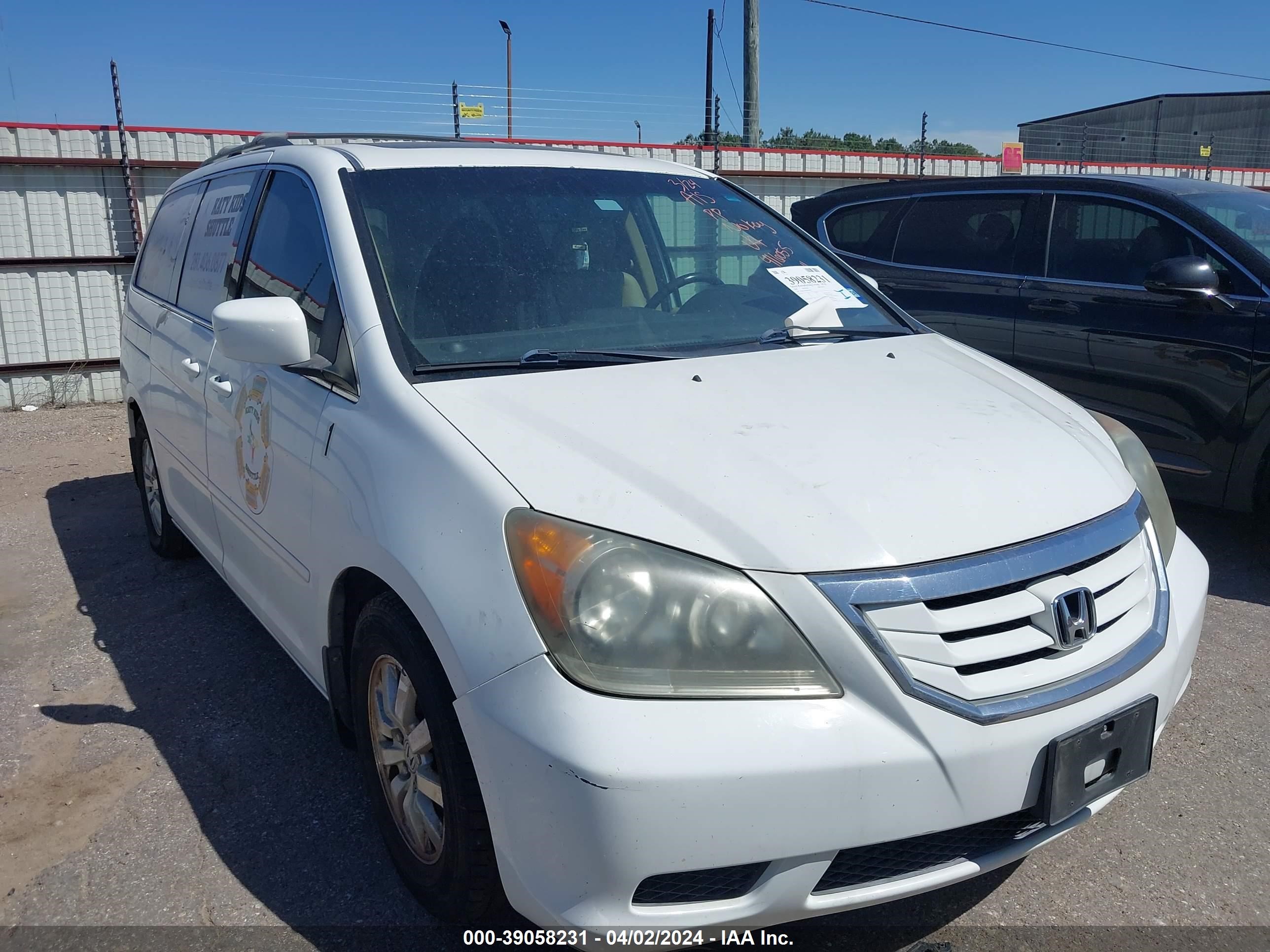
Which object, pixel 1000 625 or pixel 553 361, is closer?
pixel 1000 625

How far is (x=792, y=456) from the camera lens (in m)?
2.06

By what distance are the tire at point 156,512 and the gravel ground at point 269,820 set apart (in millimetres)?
387

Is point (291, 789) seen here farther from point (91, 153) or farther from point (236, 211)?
point (91, 153)

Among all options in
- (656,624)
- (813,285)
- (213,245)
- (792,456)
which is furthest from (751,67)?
(656,624)

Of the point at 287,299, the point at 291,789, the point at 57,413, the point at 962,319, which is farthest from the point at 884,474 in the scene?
the point at 57,413

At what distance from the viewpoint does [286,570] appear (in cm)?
274

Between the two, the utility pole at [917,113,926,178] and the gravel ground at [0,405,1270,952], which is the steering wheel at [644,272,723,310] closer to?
the gravel ground at [0,405,1270,952]

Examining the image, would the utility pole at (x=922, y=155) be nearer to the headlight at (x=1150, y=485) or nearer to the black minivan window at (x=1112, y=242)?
the black minivan window at (x=1112, y=242)

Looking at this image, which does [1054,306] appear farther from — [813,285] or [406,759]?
[406,759]

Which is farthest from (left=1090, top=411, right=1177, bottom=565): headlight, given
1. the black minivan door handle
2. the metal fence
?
the metal fence

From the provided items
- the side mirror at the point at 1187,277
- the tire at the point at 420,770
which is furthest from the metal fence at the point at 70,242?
the tire at the point at 420,770

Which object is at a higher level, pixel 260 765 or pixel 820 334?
pixel 820 334

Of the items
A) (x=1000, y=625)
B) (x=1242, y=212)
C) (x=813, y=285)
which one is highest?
(x=1242, y=212)

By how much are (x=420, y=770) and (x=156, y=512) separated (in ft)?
10.6
